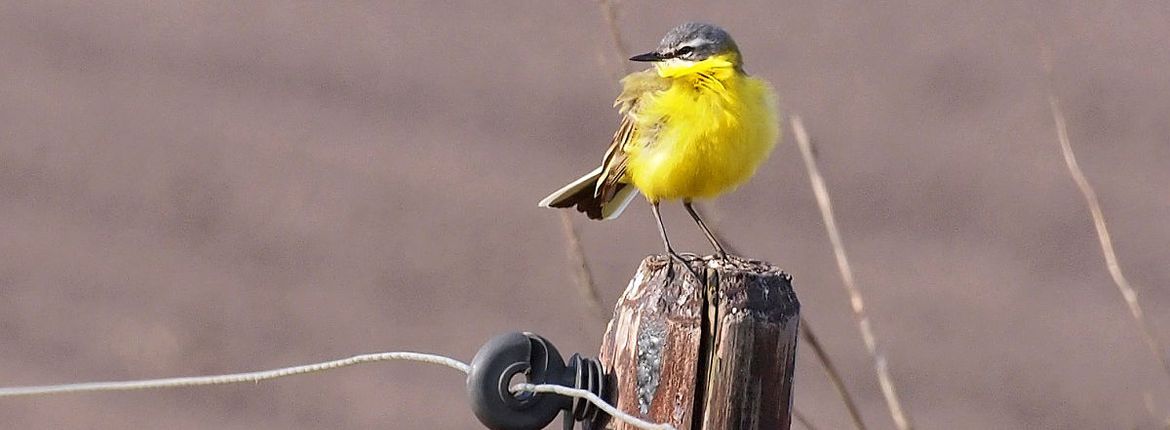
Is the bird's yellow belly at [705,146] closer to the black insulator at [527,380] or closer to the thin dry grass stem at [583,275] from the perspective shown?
the thin dry grass stem at [583,275]

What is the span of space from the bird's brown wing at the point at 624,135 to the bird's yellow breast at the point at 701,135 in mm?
18

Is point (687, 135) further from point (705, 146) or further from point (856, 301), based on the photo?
point (856, 301)

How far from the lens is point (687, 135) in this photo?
498cm

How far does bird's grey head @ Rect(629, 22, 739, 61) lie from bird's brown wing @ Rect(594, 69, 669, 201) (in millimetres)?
143

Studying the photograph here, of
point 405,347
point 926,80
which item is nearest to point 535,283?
point 405,347

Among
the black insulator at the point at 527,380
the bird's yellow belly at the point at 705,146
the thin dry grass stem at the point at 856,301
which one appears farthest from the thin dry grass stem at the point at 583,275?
the black insulator at the point at 527,380

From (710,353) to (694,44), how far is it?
2.33 m

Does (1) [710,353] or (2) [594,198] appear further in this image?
(2) [594,198]

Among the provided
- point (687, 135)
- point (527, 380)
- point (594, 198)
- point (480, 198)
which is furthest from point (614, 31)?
point (480, 198)

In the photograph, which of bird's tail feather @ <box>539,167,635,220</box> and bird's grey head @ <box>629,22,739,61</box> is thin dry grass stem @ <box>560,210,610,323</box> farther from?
bird's grey head @ <box>629,22,739,61</box>

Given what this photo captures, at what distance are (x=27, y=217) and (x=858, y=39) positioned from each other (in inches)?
251

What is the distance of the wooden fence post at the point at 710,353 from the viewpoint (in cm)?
322

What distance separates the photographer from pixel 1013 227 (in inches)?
455

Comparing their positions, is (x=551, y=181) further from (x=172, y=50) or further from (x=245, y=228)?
(x=172, y=50)
